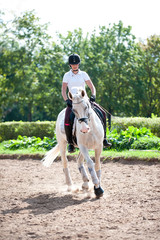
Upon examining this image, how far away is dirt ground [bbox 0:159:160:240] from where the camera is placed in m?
4.66

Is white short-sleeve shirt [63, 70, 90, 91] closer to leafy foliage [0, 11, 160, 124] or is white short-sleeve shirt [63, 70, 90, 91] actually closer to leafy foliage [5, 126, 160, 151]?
leafy foliage [5, 126, 160, 151]

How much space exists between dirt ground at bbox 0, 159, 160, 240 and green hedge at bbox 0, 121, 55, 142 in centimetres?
772

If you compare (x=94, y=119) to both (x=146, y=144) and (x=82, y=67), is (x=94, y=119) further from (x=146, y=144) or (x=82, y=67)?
(x=82, y=67)

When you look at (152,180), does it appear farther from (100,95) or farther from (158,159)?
(100,95)

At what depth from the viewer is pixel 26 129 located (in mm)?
18531

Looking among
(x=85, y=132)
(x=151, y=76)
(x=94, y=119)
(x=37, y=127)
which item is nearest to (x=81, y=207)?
(x=85, y=132)

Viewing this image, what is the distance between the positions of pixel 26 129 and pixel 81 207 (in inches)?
504

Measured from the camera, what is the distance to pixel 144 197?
6.64 m

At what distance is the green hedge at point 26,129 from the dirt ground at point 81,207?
7722mm

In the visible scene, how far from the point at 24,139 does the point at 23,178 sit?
6.35 m

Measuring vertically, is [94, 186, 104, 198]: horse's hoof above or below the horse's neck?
below

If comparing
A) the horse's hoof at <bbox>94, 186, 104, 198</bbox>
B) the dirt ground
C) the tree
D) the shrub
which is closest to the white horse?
the horse's hoof at <bbox>94, 186, 104, 198</bbox>

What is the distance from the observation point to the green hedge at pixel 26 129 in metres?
18.2

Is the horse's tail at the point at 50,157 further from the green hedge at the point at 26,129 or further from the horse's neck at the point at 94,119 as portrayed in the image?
the green hedge at the point at 26,129
